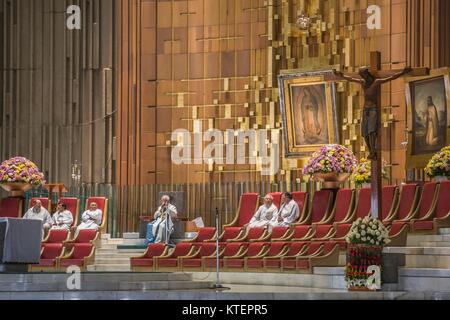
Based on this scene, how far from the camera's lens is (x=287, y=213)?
1805 cm

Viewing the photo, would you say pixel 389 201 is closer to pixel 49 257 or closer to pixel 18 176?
pixel 49 257

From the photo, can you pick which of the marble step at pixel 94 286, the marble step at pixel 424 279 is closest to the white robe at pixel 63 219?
the marble step at pixel 94 286

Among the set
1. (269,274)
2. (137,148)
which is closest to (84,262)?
(269,274)

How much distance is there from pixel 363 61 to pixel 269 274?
19.1 feet

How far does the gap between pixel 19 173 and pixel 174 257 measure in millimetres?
3697

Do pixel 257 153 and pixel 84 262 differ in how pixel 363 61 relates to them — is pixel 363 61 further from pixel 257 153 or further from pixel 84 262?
pixel 84 262

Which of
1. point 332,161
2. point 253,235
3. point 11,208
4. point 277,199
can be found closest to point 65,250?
point 11,208

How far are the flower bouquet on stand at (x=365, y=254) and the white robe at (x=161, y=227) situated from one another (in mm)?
5159

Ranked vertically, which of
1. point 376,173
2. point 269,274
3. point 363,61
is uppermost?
point 363,61

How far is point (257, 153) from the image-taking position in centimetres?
2225

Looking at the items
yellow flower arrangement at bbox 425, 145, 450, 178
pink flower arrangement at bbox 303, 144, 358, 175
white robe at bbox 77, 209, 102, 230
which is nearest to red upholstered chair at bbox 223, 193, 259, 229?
pink flower arrangement at bbox 303, 144, 358, 175

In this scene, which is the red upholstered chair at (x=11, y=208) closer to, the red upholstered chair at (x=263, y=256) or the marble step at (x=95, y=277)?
the red upholstered chair at (x=263, y=256)

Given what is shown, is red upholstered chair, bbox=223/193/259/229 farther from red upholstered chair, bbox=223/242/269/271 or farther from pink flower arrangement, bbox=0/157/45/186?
pink flower arrangement, bbox=0/157/45/186

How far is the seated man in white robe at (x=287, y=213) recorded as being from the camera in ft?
59.1
